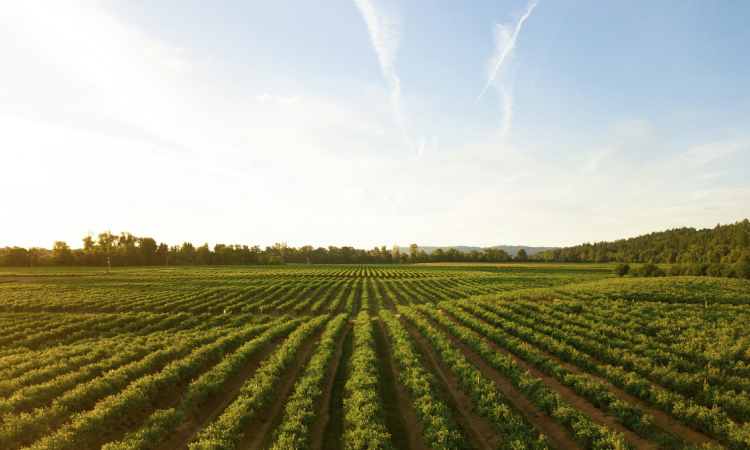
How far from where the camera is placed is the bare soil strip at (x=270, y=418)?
12815 mm

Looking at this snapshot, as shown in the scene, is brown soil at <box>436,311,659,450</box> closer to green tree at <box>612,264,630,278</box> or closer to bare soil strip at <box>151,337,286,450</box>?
bare soil strip at <box>151,337,286,450</box>

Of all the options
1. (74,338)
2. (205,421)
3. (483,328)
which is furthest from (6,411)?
(483,328)

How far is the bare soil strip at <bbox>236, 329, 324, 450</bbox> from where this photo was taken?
12.8 meters

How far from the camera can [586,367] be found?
1952 cm

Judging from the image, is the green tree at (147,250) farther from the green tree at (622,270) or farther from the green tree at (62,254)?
the green tree at (622,270)

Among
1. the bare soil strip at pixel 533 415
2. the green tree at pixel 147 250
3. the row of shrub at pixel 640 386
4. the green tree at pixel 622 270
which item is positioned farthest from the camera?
the green tree at pixel 147 250

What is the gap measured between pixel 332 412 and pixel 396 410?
336 centimetres

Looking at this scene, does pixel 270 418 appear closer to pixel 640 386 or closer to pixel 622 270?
pixel 640 386

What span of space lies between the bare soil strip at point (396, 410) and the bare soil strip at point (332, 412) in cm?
238

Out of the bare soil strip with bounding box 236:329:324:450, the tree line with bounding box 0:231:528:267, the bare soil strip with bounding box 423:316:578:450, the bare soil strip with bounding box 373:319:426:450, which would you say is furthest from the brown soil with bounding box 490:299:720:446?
the tree line with bounding box 0:231:528:267

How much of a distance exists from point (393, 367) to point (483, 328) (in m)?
11.2

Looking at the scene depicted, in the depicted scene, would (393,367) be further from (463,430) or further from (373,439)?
(373,439)

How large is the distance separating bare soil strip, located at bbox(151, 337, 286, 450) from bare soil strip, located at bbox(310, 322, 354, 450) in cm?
523

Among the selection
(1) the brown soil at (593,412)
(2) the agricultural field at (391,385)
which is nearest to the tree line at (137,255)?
(2) the agricultural field at (391,385)
